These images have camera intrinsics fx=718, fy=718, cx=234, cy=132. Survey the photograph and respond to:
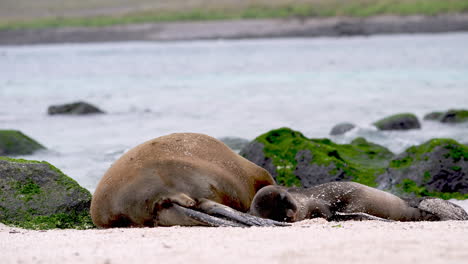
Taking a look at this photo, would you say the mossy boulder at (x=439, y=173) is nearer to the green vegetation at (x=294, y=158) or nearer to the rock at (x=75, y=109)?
the green vegetation at (x=294, y=158)

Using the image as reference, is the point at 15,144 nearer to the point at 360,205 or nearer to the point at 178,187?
the point at 178,187

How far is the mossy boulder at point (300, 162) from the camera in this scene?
7754 millimetres

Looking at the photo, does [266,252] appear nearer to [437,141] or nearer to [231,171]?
[231,171]

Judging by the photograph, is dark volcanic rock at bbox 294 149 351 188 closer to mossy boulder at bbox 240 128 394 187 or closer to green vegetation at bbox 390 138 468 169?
mossy boulder at bbox 240 128 394 187

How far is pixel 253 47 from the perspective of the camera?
159ft

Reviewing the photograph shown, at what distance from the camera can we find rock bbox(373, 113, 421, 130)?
13086mm

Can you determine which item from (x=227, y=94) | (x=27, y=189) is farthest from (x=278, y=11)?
(x=27, y=189)

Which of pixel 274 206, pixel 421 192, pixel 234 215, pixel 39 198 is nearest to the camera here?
pixel 234 215

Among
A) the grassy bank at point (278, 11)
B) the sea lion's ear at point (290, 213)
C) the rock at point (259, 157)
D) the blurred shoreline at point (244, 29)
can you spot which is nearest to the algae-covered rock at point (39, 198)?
the sea lion's ear at point (290, 213)

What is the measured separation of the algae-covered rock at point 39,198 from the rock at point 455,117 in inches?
365

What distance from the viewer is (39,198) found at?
232 inches

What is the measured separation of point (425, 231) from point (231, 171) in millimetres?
1820

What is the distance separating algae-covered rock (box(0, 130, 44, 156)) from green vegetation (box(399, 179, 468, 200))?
20.5ft

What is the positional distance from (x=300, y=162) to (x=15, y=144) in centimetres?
531
